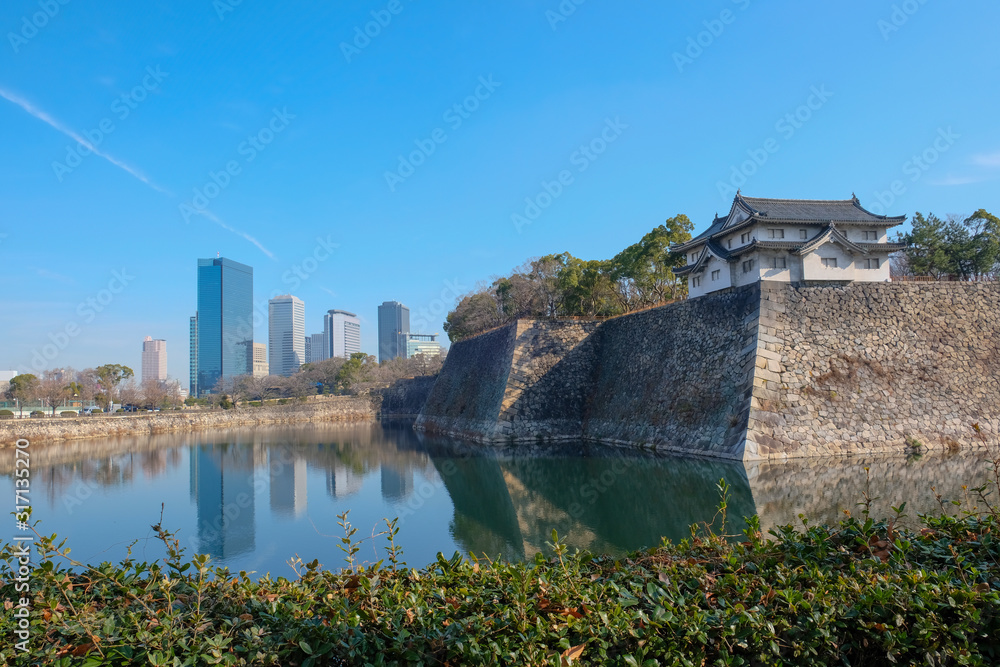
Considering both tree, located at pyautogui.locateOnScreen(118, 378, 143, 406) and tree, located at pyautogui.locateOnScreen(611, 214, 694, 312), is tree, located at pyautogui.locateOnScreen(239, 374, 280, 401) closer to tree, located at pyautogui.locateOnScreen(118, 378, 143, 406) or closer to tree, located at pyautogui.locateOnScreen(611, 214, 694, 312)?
tree, located at pyautogui.locateOnScreen(118, 378, 143, 406)

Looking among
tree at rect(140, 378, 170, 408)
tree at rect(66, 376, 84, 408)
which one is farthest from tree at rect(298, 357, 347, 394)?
tree at rect(66, 376, 84, 408)

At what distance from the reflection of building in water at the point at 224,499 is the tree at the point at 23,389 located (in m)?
21.5

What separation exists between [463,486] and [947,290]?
47.5ft

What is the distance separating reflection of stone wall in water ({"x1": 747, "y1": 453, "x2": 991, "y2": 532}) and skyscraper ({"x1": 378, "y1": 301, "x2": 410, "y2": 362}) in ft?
328

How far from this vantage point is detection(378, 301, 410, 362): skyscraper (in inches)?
4368

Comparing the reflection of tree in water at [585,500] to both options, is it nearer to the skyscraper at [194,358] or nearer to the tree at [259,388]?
the tree at [259,388]

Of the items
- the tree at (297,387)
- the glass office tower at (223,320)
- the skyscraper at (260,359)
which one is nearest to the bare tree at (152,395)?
the tree at (297,387)

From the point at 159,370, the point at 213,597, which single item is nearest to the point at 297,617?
the point at 213,597

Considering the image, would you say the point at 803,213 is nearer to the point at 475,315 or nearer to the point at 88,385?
the point at 475,315

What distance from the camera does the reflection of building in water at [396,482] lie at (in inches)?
494

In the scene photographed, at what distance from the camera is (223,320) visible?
77.3 m

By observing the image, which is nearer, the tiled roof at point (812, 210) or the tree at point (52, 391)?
the tiled roof at point (812, 210)

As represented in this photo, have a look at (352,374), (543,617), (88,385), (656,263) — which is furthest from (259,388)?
(543,617)

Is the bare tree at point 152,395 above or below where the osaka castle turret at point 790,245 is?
below
